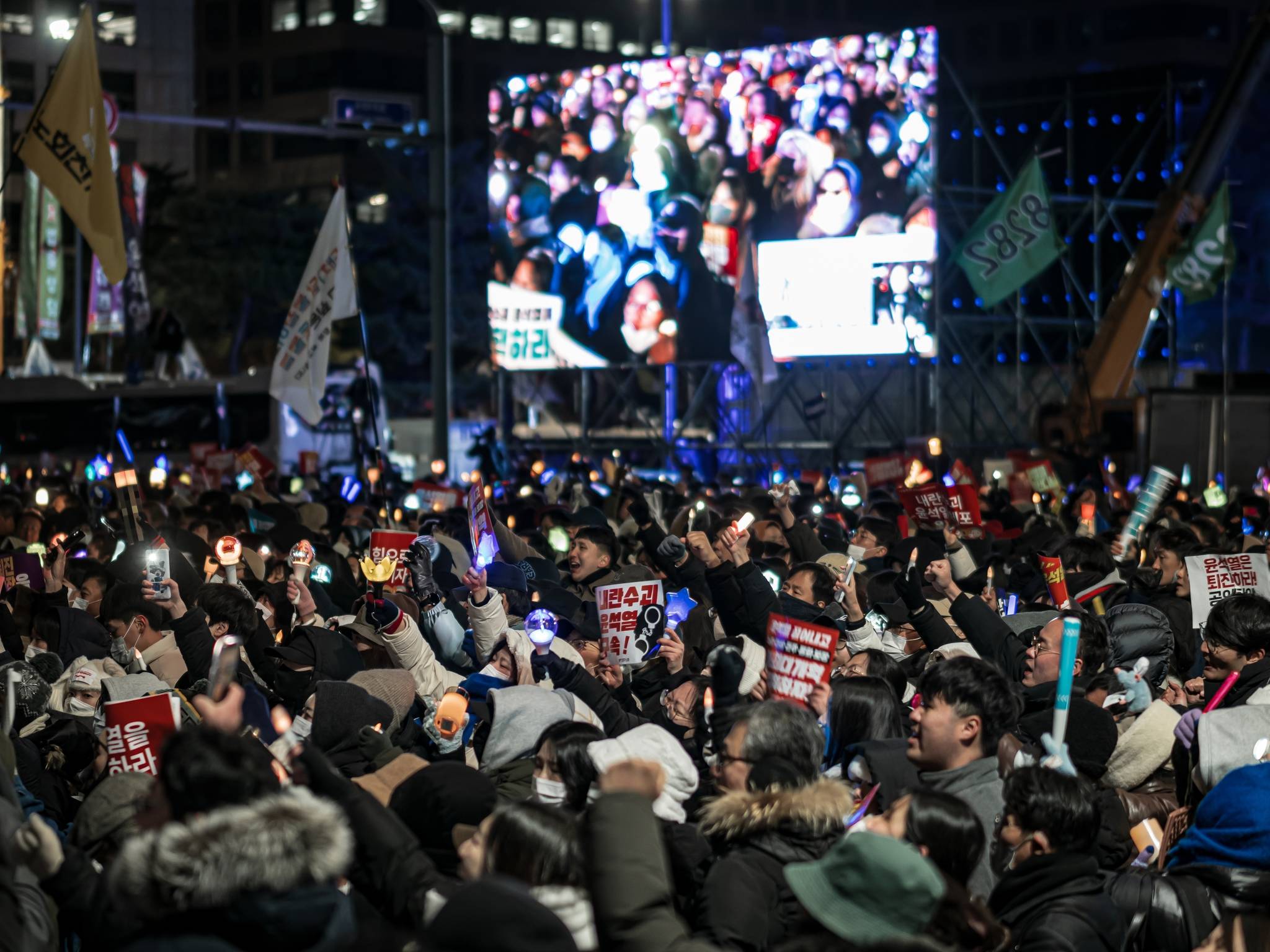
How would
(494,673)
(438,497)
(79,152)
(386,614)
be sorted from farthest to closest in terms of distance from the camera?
1. (438,497)
2. (79,152)
3. (386,614)
4. (494,673)

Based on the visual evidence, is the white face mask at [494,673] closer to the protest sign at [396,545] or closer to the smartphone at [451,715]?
the smartphone at [451,715]

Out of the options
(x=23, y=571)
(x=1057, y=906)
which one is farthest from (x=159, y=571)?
(x=1057, y=906)

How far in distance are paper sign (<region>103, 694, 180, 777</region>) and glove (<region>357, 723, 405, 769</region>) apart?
24.2 inches

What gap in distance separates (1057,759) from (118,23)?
233 ft

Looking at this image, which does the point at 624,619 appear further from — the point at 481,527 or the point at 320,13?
the point at 320,13

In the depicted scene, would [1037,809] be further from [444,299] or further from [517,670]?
[444,299]

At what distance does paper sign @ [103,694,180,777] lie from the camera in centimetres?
544

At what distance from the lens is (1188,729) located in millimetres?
5668

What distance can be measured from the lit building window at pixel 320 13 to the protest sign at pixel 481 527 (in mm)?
69619

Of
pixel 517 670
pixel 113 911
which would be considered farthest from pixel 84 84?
pixel 113 911

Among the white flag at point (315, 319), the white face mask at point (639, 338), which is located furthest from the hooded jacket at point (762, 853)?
the white face mask at point (639, 338)

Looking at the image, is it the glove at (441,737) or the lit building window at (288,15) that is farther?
the lit building window at (288,15)

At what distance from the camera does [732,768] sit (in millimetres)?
4734

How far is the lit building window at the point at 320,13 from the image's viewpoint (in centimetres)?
7556
